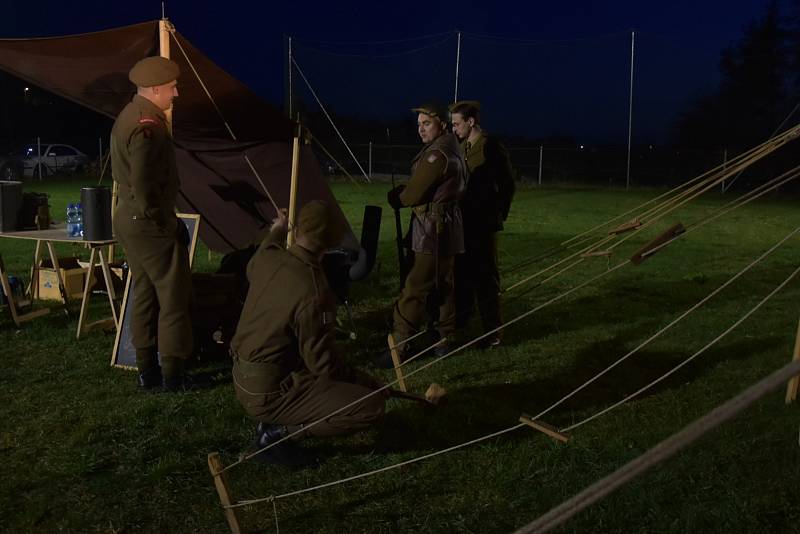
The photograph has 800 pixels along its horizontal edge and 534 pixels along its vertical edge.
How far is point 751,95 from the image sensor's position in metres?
29.5

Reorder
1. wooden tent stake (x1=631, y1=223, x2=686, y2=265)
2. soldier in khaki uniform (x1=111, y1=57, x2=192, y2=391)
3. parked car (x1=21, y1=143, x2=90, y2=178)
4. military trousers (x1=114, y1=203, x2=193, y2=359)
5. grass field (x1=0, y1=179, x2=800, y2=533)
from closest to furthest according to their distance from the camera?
grass field (x1=0, y1=179, x2=800, y2=533) < wooden tent stake (x1=631, y1=223, x2=686, y2=265) < soldier in khaki uniform (x1=111, y1=57, x2=192, y2=391) < military trousers (x1=114, y1=203, x2=193, y2=359) < parked car (x1=21, y1=143, x2=90, y2=178)

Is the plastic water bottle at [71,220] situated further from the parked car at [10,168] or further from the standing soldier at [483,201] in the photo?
the parked car at [10,168]

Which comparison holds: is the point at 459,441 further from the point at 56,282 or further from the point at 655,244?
the point at 56,282

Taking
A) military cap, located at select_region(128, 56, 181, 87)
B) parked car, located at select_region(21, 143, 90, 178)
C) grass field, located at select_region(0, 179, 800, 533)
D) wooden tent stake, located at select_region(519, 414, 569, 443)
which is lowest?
grass field, located at select_region(0, 179, 800, 533)

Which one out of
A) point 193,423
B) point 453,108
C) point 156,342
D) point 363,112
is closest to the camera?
Answer: point 193,423

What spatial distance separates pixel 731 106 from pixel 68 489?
32.4 meters

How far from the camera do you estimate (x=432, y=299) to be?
6230mm

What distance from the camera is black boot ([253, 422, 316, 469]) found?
398 cm

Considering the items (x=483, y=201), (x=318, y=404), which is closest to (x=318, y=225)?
(x=318, y=404)

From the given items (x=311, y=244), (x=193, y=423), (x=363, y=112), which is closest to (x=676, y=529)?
(x=311, y=244)

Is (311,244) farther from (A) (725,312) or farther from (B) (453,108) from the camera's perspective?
(A) (725,312)

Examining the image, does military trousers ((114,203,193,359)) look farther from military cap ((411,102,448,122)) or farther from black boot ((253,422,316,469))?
military cap ((411,102,448,122))

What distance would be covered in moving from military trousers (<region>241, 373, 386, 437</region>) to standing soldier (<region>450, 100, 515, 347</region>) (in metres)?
2.53

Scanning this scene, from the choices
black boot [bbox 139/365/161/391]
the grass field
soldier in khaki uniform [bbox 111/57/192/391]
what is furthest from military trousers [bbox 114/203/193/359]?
the grass field
